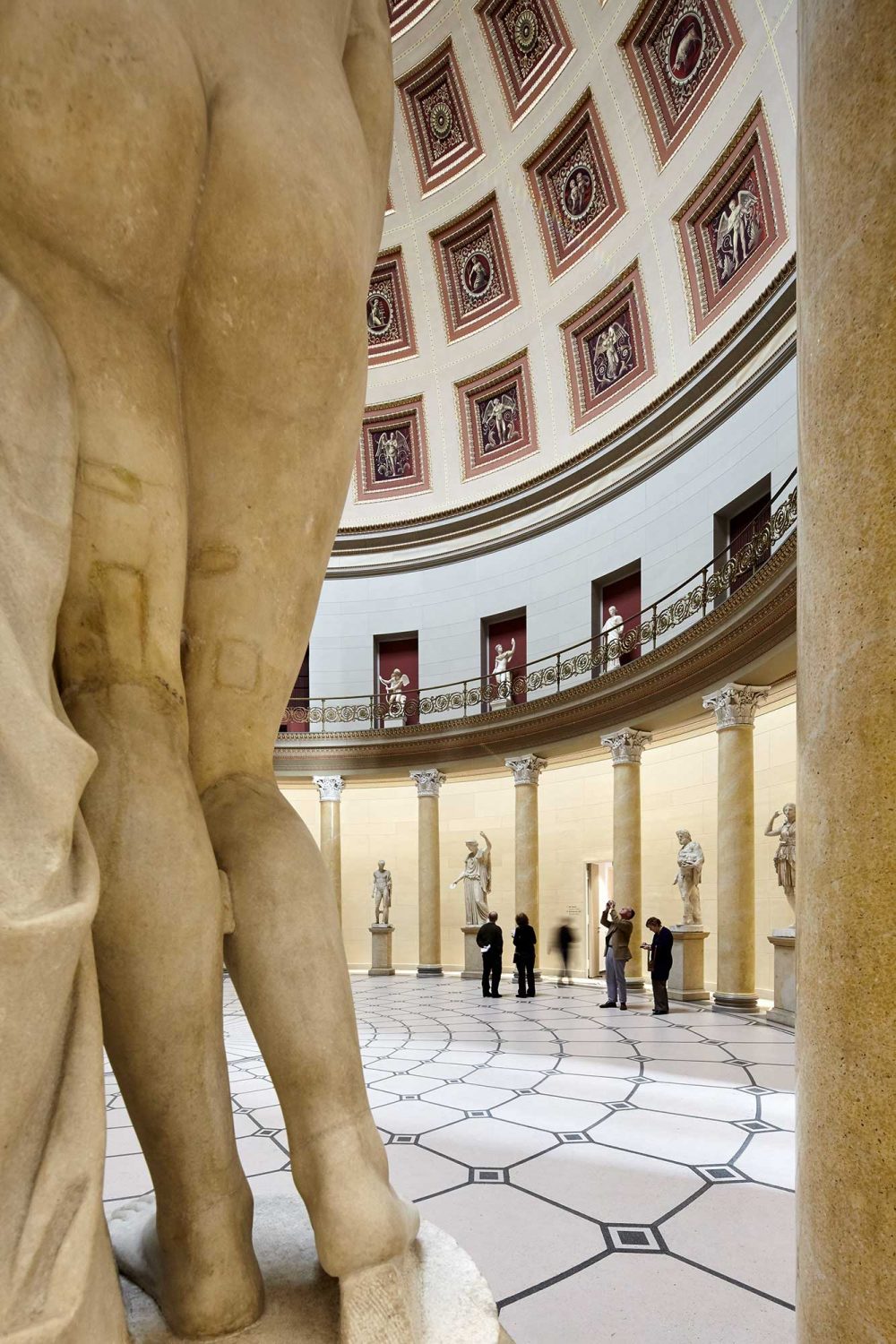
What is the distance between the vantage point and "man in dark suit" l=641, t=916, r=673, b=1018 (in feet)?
35.3

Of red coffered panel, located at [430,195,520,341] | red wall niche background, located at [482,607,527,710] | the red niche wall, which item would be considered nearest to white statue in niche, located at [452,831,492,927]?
red wall niche background, located at [482,607,527,710]

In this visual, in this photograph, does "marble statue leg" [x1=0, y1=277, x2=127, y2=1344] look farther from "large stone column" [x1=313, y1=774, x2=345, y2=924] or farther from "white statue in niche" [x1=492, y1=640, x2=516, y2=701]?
"large stone column" [x1=313, y1=774, x2=345, y2=924]

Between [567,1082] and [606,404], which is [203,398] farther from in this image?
[606,404]

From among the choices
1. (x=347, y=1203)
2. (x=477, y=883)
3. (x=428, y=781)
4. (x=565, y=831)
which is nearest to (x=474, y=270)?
(x=428, y=781)

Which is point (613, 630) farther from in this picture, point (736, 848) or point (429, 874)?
point (429, 874)

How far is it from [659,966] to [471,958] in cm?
768

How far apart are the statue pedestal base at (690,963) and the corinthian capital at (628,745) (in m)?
3.68

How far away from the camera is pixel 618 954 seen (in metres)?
11.5

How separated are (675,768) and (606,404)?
8385mm

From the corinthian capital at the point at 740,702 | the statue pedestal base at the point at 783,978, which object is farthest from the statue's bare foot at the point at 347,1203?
the corinthian capital at the point at 740,702

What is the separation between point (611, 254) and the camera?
18.5m

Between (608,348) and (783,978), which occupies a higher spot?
(608,348)

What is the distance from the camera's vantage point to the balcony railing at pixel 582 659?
13.1m

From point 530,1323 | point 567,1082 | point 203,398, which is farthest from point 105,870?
point 567,1082
